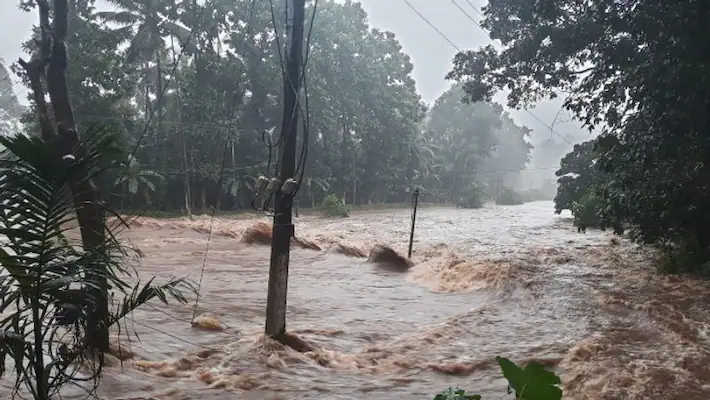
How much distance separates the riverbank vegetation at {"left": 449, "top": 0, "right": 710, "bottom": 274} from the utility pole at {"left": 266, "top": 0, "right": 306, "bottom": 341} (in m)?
4.80

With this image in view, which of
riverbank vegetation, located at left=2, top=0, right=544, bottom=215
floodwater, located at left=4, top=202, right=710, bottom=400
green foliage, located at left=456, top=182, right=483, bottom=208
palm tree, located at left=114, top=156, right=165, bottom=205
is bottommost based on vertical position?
floodwater, located at left=4, top=202, right=710, bottom=400

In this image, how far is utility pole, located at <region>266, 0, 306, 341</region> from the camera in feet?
20.4

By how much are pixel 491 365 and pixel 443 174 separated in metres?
43.1

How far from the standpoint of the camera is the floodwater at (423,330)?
5.16 meters

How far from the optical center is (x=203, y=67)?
95.4 ft

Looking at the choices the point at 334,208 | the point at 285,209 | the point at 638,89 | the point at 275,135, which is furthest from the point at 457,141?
the point at 285,209

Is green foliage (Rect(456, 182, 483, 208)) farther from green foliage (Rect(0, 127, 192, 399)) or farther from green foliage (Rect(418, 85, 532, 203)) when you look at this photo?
green foliage (Rect(0, 127, 192, 399))

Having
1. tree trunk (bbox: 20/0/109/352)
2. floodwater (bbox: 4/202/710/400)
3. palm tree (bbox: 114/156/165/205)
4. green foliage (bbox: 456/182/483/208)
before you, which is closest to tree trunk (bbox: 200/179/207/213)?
palm tree (bbox: 114/156/165/205)

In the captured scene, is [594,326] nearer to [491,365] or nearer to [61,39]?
[491,365]

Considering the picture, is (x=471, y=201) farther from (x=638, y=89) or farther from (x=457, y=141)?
(x=638, y=89)

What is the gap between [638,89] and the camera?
8609mm

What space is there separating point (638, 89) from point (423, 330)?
4.81 metres

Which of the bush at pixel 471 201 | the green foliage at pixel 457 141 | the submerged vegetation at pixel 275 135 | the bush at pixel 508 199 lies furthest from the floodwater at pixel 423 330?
the bush at pixel 508 199

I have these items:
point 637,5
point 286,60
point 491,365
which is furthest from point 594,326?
point 286,60
